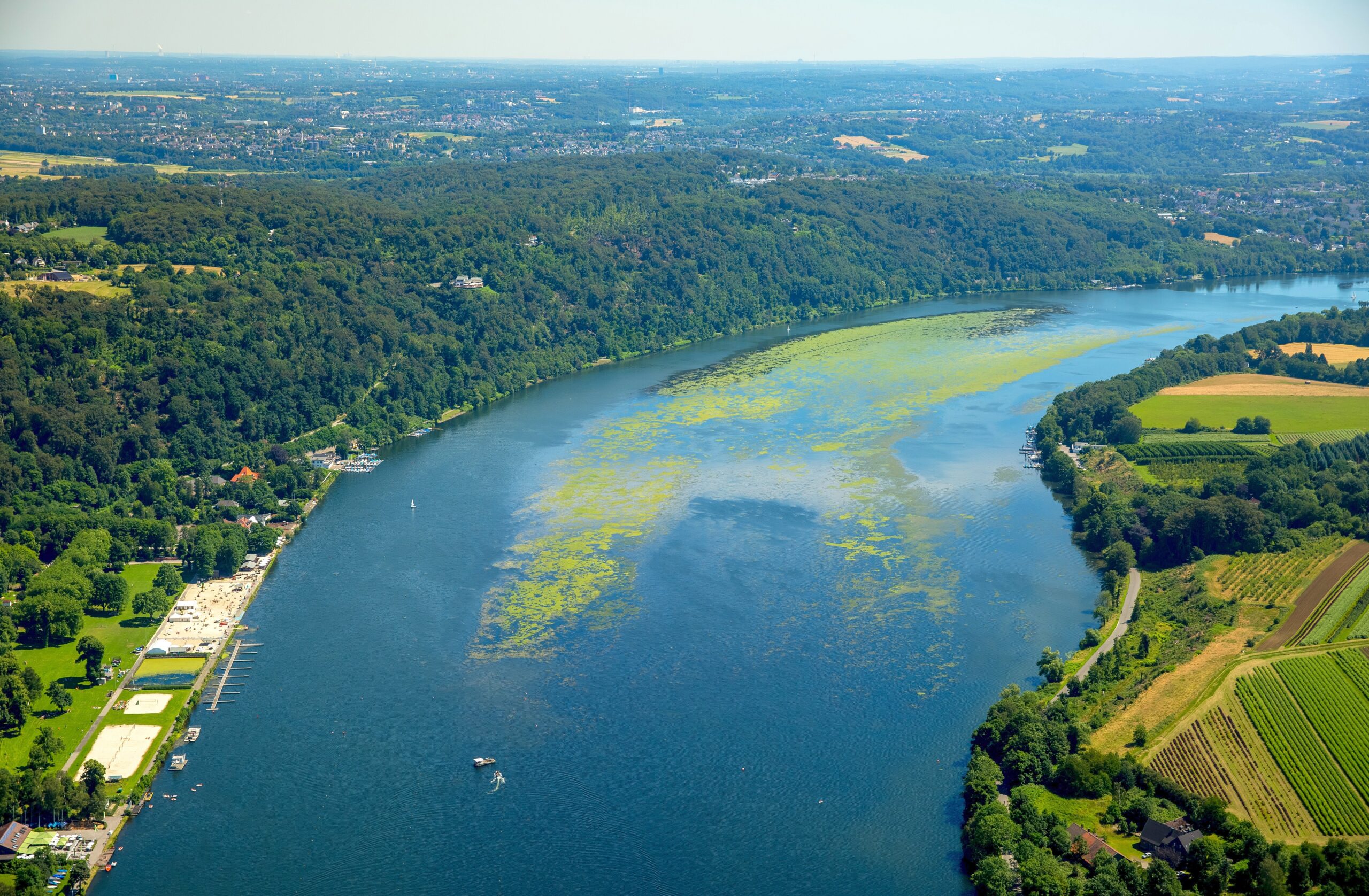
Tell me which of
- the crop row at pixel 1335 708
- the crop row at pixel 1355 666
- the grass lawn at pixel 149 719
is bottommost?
the grass lawn at pixel 149 719

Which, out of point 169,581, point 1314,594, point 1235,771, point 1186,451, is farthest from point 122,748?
point 1186,451

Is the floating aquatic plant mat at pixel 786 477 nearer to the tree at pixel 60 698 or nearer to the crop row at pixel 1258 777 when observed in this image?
the crop row at pixel 1258 777

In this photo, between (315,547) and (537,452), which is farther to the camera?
(537,452)

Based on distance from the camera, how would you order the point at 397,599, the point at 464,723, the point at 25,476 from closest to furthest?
1. the point at 464,723
2. the point at 397,599
3. the point at 25,476

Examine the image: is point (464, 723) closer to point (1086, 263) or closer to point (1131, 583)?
point (1131, 583)

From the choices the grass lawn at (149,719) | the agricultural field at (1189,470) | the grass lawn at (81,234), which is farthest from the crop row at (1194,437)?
the grass lawn at (81,234)

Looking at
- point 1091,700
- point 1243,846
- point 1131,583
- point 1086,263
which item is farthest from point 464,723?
point 1086,263

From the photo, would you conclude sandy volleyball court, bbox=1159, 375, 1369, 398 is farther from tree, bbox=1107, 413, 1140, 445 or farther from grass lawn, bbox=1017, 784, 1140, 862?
grass lawn, bbox=1017, 784, 1140, 862
